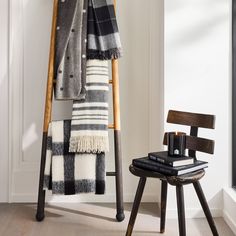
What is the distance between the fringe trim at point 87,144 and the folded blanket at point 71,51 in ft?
0.83

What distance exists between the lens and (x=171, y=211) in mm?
2406

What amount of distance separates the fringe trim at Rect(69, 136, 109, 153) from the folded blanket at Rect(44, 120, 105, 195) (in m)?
0.05

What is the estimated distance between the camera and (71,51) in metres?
2.35

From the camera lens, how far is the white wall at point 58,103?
8.72 ft

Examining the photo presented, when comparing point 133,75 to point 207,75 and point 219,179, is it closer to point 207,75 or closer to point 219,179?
point 207,75

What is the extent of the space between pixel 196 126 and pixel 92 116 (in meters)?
0.67

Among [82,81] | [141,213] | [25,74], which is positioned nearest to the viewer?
[82,81]

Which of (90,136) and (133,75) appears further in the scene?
(133,75)

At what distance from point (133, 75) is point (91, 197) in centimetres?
89

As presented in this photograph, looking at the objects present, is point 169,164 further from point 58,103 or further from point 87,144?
point 58,103

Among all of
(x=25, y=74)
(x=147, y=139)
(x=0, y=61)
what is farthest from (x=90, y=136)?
(x=0, y=61)

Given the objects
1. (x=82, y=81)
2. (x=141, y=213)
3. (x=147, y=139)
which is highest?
(x=82, y=81)

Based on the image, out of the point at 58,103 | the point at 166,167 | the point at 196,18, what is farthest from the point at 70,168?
the point at 196,18

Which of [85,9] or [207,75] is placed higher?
[85,9]
